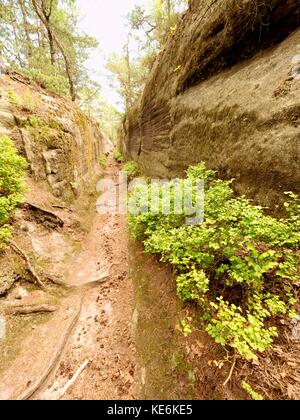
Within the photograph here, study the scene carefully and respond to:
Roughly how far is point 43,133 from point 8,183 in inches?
142

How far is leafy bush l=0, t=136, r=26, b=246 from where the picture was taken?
486 centimetres

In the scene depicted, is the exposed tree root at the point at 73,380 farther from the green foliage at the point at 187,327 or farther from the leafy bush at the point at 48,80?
the leafy bush at the point at 48,80

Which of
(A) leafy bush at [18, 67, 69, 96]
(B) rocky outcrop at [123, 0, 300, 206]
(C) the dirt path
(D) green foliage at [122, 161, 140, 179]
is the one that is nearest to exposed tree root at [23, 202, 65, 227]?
(C) the dirt path

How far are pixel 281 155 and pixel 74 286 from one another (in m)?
6.02

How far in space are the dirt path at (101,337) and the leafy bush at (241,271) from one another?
206 centimetres

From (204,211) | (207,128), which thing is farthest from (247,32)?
(204,211)

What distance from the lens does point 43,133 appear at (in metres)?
7.75

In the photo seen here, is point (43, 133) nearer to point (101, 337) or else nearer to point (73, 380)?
point (101, 337)

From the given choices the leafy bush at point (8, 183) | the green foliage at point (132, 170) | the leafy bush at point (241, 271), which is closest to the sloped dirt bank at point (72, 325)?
the leafy bush at point (8, 183)

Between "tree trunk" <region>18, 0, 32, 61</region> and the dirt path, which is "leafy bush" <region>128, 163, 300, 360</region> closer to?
the dirt path

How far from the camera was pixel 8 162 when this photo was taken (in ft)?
16.8

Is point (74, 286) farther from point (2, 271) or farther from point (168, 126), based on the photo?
point (168, 126)
